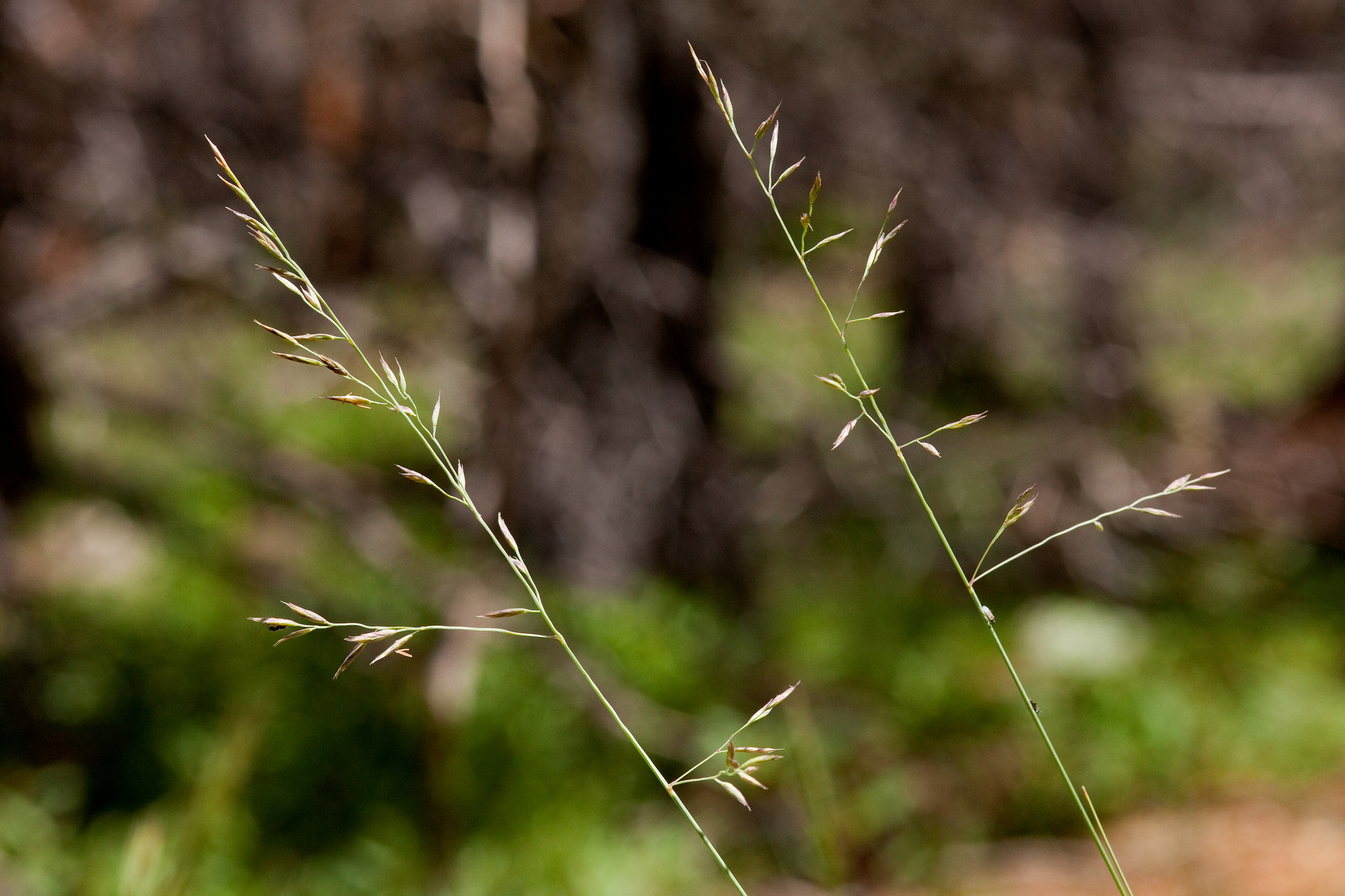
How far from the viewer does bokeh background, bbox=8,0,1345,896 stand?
2438 mm

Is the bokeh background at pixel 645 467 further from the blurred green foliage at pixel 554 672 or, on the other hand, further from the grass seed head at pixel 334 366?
the grass seed head at pixel 334 366

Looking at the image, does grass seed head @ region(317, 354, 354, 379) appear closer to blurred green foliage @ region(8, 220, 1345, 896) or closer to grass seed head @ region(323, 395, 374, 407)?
grass seed head @ region(323, 395, 374, 407)

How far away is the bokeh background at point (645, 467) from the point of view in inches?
96.0

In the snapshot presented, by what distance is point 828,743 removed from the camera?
9.56ft

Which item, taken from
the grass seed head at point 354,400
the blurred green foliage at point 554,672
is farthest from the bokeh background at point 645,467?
the grass seed head at point 354,400

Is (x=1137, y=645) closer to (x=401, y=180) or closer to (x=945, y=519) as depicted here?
(x=945, y=519)

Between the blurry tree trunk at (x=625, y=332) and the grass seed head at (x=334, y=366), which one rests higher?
the grass seed head at (x=334, y=366)

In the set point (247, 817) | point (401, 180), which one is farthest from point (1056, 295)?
point (247, 817)

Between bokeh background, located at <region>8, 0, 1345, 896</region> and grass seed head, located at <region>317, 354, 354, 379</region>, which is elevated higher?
grass seed head, located at <region>317, 354, 354, 379</region>

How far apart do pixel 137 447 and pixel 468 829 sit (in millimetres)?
2867

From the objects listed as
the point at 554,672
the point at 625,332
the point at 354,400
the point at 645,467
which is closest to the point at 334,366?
the point at 354,400

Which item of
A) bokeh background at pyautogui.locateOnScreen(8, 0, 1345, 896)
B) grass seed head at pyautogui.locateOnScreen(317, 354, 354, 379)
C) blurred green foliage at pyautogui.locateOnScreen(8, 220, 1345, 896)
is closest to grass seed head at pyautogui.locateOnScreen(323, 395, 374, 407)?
grass seed head at pyautogui.locateOnScreen(317, 354, 354, 379)

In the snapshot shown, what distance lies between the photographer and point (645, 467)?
144 inches

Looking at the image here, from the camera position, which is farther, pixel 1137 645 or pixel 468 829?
pixel 1137 645
